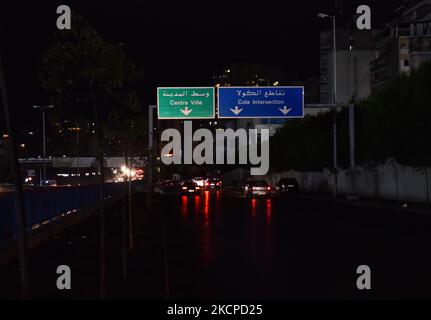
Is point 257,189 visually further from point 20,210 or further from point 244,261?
point 20,210

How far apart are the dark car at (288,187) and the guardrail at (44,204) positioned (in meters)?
26.9

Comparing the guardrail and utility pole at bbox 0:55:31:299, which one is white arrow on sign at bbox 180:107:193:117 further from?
utility pole at bbox 0:55:31:299

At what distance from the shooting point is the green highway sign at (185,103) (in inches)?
2117

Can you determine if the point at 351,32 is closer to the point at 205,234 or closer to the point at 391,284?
the point at 205,234

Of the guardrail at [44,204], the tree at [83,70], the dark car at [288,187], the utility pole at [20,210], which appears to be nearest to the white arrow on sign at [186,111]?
the guardrail at [44,204]

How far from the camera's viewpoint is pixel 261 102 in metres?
52.3

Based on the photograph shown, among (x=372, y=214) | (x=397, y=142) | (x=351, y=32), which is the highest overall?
(x=351, y=32)

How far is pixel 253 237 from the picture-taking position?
24156mm

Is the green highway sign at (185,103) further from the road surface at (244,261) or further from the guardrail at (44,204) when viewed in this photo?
the road surface at (244,261)

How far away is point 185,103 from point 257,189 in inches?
449

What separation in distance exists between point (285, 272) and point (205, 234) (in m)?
10.0

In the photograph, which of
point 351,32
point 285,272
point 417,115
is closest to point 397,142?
Answer: point 417,115

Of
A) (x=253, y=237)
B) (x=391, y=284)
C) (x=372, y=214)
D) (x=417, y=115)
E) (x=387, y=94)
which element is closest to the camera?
(x=391, y=284)
